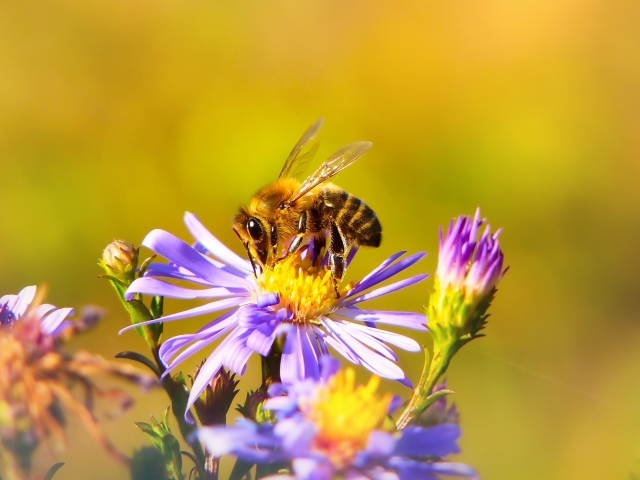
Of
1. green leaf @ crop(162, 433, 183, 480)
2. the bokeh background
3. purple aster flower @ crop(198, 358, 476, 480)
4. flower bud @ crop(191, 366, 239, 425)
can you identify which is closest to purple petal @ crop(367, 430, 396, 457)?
purple aster flower @ crop(198, 358, 476, 480)

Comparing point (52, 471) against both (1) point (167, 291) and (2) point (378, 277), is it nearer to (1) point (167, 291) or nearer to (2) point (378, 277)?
(1) point (167, 291)

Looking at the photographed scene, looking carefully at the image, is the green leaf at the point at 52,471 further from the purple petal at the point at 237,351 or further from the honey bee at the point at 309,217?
the honey bee at the point at 309,217

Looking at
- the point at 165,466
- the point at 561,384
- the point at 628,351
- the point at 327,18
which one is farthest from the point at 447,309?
the point at 327,18

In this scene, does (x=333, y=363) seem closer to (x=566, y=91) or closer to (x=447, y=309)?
(x=447, y=309)

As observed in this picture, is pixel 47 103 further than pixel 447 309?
Yes

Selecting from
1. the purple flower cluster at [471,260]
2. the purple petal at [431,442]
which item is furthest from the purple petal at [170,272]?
the purple petal at [431,442]

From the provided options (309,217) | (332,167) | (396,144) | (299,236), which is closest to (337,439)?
(299,236)
